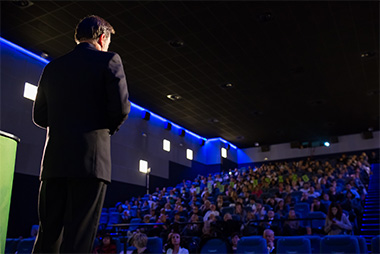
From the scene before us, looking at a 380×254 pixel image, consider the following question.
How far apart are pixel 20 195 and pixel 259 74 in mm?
8084

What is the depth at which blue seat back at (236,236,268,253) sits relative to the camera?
14.9 feet

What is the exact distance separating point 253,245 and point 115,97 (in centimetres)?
378

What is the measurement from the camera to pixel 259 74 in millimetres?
11188

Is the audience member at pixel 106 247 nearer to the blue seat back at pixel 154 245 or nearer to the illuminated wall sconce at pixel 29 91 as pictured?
the blue seat back at pixel 154 245

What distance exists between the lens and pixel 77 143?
1.42 metres

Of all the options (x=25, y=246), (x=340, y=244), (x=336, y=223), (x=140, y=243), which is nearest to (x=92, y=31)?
(x=340, y=244)

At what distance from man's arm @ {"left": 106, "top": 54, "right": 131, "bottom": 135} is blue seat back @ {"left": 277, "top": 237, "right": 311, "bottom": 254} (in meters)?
3.69

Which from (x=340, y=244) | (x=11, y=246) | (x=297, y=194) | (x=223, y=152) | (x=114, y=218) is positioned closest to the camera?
(x=340, y=244)

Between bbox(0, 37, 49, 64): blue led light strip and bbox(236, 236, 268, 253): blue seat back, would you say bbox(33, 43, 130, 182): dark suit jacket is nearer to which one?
bbox(236, 236, 268, 253): blue seat back

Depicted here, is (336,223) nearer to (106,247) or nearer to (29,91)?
(106,247)

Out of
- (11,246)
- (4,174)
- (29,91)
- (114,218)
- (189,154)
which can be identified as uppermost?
(29,91)

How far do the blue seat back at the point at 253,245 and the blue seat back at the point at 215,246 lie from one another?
0.65 m

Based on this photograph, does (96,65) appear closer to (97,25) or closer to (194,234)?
(97,25)

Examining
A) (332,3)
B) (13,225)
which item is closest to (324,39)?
(332,3)
